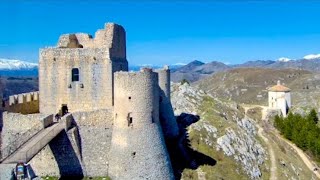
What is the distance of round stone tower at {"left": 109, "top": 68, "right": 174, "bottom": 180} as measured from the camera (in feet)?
103

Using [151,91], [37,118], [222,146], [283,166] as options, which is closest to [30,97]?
[37,118]

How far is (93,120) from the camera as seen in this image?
33.1 metres

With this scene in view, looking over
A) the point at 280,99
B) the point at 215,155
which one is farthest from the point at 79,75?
the point at 280,99

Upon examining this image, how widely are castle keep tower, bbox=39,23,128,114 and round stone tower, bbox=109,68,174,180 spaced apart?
125 inches

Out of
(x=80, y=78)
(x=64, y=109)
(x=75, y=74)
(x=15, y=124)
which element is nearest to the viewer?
(x=15, y=124)

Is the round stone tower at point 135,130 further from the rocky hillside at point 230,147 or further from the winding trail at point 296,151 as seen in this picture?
the winding trail at point 296,151

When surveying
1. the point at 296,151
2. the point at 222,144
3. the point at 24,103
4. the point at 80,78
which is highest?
the point at 80,78

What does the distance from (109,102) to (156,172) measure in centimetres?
676

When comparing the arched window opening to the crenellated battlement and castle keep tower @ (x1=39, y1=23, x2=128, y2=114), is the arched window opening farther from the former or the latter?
the crenellated battlement

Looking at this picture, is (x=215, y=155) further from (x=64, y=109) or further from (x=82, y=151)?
(x=64, y=109)

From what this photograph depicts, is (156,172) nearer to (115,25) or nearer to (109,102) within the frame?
(109,102)

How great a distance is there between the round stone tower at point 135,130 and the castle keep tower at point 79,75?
3.18 meters

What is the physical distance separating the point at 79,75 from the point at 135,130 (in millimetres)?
7086

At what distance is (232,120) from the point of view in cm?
5869
